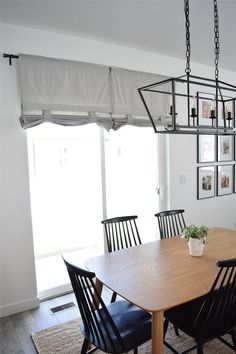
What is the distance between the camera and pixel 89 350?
2.04 metres

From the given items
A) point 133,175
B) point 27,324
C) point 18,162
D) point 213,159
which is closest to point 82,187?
point 133,175

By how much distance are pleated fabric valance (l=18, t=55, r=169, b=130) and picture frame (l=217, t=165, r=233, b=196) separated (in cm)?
156

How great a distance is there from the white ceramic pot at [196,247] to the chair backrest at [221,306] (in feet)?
1.18

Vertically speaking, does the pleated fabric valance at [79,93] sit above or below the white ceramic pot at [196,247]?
above

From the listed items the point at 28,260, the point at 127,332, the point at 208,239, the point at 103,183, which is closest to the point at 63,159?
the point at 103,183

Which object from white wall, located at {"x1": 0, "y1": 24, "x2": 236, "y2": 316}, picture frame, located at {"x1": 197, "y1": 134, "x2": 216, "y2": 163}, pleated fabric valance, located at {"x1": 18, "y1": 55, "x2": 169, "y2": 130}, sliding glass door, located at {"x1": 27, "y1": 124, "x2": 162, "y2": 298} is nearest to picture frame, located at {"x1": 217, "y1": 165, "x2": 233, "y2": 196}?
picture frame, located at {"x1": 197, "y1": 134, "x2": 216, "y2": 163}

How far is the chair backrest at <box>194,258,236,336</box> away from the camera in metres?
1.50

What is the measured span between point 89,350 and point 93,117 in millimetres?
2105

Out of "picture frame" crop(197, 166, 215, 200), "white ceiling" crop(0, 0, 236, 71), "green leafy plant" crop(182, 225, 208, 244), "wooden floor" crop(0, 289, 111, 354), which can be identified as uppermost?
"white ceiling" crop(0, 0, 236, 71)

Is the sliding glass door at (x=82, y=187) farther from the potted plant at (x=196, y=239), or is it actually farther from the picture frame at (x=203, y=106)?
the potted plant at (x=196, y=239)

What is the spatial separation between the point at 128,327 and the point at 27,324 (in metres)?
1.26

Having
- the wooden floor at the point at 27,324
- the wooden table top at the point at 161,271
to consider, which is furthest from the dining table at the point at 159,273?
the wooden floor at the point at 27,324

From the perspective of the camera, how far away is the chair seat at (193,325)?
5.07 ft

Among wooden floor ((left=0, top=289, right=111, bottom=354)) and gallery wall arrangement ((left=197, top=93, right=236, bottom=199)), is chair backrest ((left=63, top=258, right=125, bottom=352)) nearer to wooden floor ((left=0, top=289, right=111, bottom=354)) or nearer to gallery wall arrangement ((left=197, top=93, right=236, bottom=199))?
wooden floor ((left=0, top=289, right=111, bottom=354))
